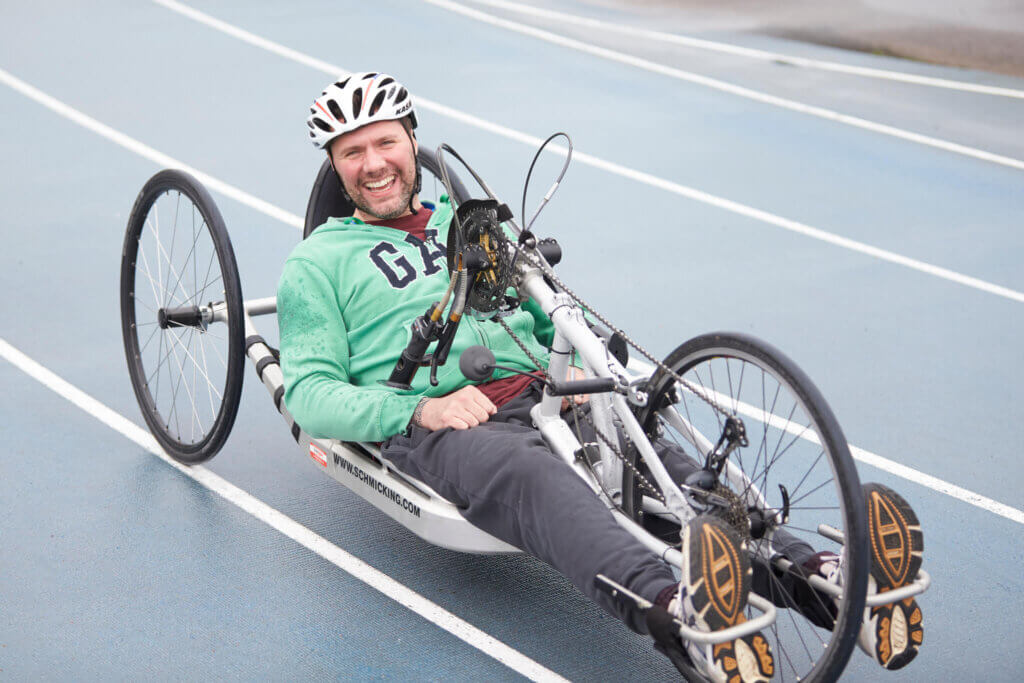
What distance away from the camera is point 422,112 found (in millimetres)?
7984

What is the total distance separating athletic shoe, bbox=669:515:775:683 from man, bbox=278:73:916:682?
0.7 inches

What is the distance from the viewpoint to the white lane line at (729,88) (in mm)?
7426

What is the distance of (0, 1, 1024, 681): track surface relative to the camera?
3.17m

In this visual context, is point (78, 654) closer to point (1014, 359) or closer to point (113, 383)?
point (113, 383)

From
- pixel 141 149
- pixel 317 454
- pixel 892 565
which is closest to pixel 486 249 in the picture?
pixel 317 454

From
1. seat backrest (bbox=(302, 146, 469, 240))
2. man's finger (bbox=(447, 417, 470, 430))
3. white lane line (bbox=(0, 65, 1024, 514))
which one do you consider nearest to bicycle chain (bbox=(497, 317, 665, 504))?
man's finger (bbox=(447, 417, 470, 430))

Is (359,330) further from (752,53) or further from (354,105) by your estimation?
(752,53)

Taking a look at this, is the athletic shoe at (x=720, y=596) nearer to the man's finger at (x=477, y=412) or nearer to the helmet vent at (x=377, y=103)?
the man's finger at (x=477, y=412)

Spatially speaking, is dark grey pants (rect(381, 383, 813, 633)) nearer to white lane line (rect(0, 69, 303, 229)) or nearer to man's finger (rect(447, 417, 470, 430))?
man's finger (rect(447, 417, 470, 430))

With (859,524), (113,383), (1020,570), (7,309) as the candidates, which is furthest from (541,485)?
(7,309)

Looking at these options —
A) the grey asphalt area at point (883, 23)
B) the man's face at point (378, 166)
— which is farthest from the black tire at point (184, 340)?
the grey asphalt area at point (883, 23)

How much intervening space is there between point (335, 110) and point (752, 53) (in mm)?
7040

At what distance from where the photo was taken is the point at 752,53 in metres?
9.68

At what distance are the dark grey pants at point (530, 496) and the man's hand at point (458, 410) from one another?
0.08 feet
